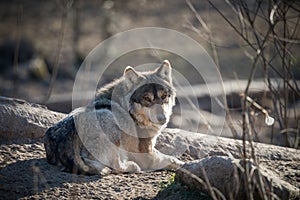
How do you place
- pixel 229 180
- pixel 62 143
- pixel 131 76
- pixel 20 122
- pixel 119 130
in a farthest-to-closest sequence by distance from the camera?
pixel 20 122 < pixel 131 76 < pixel 119 130 < pixel 62 143 < pixel 229 180

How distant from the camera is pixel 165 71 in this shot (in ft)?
25.9

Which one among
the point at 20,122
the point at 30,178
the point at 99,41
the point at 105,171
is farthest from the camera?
the point at 99,41

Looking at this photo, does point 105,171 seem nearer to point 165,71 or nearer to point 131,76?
point 131,76

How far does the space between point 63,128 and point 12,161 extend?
765 millimetres

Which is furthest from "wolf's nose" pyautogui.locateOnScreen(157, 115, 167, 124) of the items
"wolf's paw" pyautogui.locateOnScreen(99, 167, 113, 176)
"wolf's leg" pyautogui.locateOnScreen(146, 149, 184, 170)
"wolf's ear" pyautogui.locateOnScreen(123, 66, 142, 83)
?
"wolf's paw" pyautogui.locateOnScreen(99, 167, 113, 176)

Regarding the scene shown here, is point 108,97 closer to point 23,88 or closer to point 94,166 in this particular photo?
point 94,166

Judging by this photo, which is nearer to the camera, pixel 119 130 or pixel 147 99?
pixel 119 130

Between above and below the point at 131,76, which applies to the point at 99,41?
above

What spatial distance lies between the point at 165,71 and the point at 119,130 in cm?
121

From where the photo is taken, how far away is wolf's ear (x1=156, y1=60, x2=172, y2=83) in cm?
783

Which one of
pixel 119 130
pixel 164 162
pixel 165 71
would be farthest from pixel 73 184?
pixel 165 71

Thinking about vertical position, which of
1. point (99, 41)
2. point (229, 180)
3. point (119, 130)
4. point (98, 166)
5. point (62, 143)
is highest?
point (99, 41)

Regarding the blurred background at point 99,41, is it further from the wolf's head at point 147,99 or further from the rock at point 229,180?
the rock at point 229,180

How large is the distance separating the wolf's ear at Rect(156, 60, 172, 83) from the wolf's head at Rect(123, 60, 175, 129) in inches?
4.9
